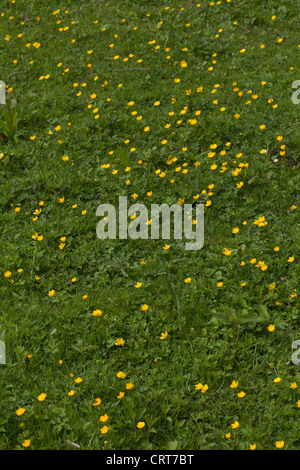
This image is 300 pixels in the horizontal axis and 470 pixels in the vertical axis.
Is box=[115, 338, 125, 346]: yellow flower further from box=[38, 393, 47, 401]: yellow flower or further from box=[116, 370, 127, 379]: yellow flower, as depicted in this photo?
box=[38, 393, 47, 401]: yellow flower

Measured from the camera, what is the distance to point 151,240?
Result: 4.00 metres

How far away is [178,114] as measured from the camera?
16.5ft

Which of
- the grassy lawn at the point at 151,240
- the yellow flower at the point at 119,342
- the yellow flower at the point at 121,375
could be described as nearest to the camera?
the grassy lawn at the point at 151,240

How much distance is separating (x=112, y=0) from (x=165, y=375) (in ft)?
18.8

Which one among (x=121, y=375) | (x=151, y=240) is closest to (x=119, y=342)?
(x=121, y=375)

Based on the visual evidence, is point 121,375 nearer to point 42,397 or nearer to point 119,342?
point 119,342

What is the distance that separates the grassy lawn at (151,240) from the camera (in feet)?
→ 9.36

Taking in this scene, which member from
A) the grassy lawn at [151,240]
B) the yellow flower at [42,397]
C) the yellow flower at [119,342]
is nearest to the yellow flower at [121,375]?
the grassy lawn at [151,240]

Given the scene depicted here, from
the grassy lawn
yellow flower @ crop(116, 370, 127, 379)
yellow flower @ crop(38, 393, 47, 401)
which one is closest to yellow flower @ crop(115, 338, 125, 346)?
the grassy lawn

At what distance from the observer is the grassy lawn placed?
2.85 metres

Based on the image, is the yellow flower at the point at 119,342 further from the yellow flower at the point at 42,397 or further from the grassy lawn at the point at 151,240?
the yellow flower at the point at 42,397

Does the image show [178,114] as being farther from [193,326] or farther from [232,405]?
[232,405]

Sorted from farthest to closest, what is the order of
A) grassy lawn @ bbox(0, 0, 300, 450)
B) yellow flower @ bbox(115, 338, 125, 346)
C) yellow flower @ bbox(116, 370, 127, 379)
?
yellow flower @ bbox(115, 338, 125, 346) < yellow flower @ bbox(116, 370, 127, 379) < grassy lawn @ bbox(0, 0, 300, 450)
